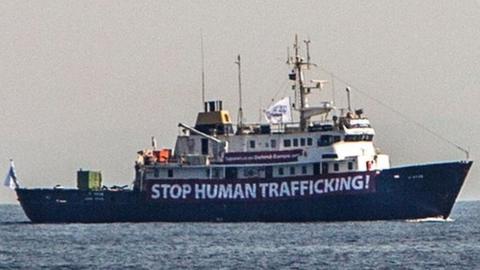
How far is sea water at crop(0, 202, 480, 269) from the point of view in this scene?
6475 cm

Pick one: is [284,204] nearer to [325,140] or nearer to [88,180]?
[325,140]

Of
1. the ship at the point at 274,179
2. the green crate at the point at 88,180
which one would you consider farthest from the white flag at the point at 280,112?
the green crate at the point at 88,180

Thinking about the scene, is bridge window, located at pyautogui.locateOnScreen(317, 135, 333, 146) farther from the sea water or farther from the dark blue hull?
the sea water

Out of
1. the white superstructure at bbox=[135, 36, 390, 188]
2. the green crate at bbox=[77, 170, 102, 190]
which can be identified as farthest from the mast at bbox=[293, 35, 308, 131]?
the green crate at bbox=[77, 170, 102, 190]

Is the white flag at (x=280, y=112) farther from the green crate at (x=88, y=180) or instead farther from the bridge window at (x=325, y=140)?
the green crate at (x=88, y=180)

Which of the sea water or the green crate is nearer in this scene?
the sea water

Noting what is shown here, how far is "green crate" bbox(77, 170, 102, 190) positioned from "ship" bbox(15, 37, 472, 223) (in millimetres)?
137

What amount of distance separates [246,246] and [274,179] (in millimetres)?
18215

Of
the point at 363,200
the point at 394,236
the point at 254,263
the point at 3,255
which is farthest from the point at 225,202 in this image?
the point at 254,263

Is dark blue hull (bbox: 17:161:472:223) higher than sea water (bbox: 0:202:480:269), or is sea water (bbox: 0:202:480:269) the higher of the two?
dark blue hull (bbox: 17:161:472:223)

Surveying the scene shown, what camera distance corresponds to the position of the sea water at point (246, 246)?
64.8 meters

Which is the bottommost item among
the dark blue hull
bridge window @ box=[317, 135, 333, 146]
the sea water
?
the sea water

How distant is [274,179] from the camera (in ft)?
300

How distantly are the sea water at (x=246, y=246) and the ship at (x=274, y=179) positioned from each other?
1442 mm
